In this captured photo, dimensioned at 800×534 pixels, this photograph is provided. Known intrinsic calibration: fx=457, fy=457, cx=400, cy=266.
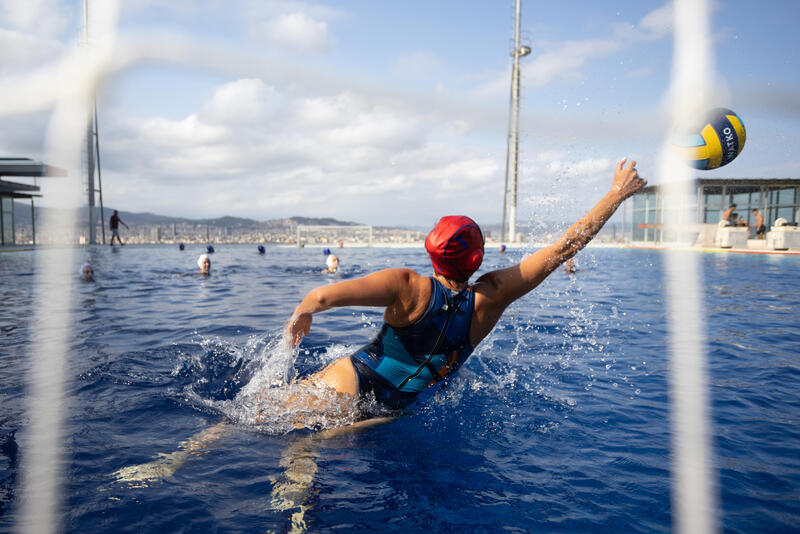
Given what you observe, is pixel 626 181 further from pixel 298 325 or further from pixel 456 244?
pixel 298 325

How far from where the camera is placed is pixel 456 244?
2.69 m

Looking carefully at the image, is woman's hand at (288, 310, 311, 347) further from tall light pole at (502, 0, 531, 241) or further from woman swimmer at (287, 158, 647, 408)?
tall light pole at (502, 0, 531, 241)

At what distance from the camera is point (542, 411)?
12.5 ft

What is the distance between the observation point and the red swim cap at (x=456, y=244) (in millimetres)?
2682

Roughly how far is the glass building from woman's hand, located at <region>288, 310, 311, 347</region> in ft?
118

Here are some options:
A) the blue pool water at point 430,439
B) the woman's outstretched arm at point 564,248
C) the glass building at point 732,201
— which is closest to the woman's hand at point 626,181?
the woman's outstretched arm at point 564,248

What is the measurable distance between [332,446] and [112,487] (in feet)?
4.09

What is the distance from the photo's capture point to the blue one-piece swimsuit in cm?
290

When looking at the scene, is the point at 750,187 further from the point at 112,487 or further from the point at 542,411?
the point at 112,487

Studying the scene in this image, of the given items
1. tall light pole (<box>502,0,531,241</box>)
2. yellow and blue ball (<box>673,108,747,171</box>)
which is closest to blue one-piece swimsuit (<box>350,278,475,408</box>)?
yellow and blue ball (<box>673,108,747,171</box>)

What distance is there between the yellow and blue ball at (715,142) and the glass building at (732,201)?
30187 mm

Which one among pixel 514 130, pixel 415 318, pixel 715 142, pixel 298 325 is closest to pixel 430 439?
pixel 415 318

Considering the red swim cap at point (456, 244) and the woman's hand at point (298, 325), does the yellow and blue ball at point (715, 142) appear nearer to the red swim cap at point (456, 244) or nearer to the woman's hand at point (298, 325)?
the red swim cap at point (456, 244)

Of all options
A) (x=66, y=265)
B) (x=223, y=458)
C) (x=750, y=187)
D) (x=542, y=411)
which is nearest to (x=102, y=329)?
(x=223, y=458)
